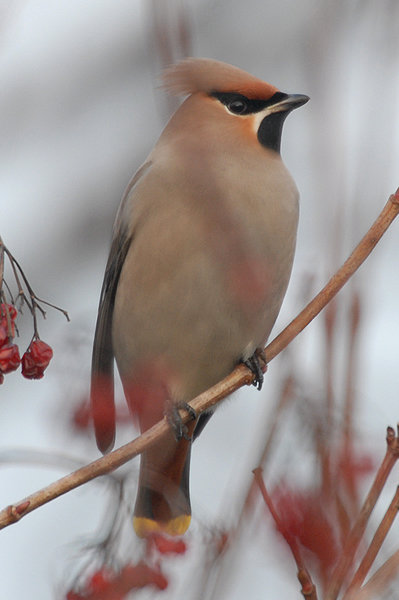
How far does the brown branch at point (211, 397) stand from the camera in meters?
1.85

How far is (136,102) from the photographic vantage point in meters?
2.61

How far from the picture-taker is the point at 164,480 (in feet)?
11.0

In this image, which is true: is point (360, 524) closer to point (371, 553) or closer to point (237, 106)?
point (371, 553)

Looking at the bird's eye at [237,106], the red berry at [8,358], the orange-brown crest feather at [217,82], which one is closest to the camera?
the red berry at [8,358]

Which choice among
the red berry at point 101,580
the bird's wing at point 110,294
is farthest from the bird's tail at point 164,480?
the red berry at point 101,580

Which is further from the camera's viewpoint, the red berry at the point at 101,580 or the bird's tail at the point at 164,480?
the bird's tail at the point at 164,480

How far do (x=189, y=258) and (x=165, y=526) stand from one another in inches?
39.8

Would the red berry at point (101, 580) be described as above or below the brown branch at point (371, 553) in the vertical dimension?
below

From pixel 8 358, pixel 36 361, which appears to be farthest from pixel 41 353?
pixel 8 358

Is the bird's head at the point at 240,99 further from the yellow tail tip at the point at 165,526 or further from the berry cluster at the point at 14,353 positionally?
the yellow tail tip at the point at 165,526

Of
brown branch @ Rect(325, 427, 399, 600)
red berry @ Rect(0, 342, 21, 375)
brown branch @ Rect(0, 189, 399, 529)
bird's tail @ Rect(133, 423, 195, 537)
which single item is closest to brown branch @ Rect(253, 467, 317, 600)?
brown branch @ Rect(325, 427, 399, 600)

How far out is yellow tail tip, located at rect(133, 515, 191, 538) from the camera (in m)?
2.27

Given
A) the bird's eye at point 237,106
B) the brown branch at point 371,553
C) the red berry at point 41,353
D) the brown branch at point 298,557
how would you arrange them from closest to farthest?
the brown branch at point 371,553 → the brown branch at point 298,557 → the red berry at point 41,353 → the bird's eye at point 237,106

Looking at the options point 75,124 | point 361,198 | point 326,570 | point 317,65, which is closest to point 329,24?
point 317,65
